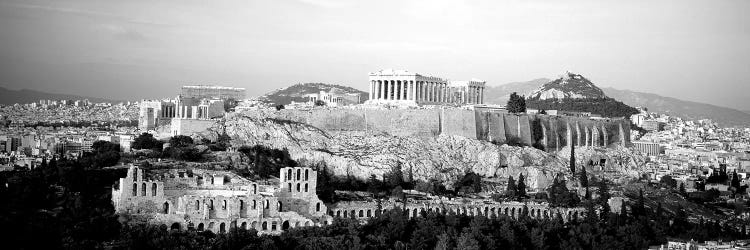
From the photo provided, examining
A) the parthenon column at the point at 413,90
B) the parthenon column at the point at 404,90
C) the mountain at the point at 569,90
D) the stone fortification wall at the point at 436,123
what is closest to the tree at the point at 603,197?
the stone fortification wall at the point at 436,123

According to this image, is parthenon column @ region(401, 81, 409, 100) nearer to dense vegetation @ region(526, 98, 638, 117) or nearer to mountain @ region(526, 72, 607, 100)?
dense vegetation @ region(526, 98, 638, 117)

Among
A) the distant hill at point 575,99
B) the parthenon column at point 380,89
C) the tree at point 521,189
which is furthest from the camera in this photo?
the distant hill at point 575,99

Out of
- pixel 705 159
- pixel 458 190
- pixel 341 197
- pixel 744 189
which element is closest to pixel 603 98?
pixel 705 159

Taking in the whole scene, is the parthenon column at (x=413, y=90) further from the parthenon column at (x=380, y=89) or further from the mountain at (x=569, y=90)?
the mountain at (x=569, y=90)

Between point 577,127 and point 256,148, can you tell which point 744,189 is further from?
point 256,148

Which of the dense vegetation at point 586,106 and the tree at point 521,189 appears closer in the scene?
the tree at point 521,189

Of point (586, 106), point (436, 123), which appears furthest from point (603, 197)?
point (586, 106)

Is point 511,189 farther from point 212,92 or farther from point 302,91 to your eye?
point 302,91

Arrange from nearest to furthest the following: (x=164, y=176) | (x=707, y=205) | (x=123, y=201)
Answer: (x=123, y=201) < (x=164, y=176) < (x=707, y=205)

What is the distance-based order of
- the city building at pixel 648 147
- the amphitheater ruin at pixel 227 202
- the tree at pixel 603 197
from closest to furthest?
the amphitheater ruin at pixel 227 202, the tree at pixel 603 197, the city building at pixel 648 147
